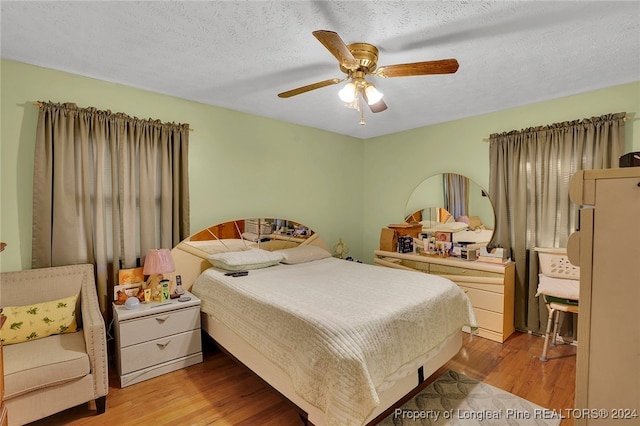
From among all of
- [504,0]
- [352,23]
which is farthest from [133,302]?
[504,0]

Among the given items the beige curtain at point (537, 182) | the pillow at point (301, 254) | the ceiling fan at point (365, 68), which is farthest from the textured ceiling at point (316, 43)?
the pillow at point (301, 254)

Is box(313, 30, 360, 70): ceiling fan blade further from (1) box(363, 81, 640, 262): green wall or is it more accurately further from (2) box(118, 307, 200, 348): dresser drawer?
(1) box(363, 81, 640, 262): green wall

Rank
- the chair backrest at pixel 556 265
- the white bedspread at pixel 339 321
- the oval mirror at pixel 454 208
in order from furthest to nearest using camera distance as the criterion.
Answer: the oval mirror at pixel 454 208, the chair backrest at pixel 556 265, the white bedspread at pixel 339 321

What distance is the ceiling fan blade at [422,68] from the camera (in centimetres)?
180

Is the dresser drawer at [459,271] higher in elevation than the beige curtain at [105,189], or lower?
lower

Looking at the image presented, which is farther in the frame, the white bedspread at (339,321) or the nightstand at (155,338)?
the nightstand at (155,338)

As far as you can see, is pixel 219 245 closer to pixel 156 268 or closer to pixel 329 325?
pixel 156 268

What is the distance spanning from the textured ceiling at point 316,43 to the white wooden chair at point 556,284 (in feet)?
5.32

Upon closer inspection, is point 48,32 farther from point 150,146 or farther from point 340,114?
point 340,114

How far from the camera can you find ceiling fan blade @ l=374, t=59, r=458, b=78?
1804 millimetres

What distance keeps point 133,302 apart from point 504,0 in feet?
10.7

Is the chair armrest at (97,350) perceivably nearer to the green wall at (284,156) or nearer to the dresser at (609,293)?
the green wall at (284,156)

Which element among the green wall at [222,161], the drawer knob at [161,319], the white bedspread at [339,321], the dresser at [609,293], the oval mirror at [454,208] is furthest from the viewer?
the oval mirror at [454,208]

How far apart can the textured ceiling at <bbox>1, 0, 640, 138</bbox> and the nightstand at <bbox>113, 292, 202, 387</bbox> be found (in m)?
1.98
